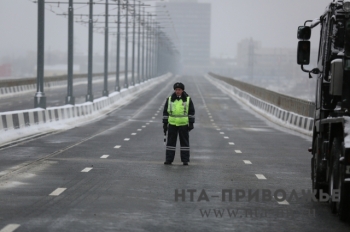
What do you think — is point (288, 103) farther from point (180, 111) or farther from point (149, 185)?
point (149, 185)

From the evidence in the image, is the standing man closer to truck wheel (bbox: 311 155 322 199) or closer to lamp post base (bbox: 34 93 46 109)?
truck wheel (bbox: 311 155 322 199)

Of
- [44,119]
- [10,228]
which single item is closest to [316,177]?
[10,228]

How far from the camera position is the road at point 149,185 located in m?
11.2

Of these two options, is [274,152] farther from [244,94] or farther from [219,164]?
[244,94]

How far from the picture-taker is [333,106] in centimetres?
1284

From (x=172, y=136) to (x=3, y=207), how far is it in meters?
8.02

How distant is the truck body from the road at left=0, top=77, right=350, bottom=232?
46cm

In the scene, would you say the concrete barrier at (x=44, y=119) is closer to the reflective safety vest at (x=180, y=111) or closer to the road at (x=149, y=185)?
the road at (x=149, y=185)

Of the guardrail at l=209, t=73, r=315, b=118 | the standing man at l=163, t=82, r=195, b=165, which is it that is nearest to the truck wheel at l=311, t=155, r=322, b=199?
the standing man at l=163, t=82, r=195, b=165

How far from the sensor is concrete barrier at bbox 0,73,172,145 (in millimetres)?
28500

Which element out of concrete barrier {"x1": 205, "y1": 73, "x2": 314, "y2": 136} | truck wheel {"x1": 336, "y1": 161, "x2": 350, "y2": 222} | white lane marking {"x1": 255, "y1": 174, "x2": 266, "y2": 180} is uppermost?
truck wheel {"x1": 336, "y1": 161, "x2": 350, "y2": 222}

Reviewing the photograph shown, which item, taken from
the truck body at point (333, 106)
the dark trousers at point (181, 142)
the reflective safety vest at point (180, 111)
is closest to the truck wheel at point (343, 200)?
Result: the truck body at point (333, 106)

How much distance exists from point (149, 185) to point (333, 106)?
13.5ft

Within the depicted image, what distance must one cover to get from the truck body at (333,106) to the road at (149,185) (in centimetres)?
46
